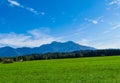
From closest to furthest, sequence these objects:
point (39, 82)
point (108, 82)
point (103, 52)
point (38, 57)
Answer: point (108, 82) → point (39, 82) → point (38, 57) → point (103, 52)

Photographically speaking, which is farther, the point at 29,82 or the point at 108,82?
the point at 29,82

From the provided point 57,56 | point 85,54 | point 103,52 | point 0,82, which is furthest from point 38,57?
point 0,82

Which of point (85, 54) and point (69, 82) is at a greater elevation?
point (85, 54)

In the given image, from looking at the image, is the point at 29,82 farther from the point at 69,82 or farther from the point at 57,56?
the point at 57,56

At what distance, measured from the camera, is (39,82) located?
27156mm

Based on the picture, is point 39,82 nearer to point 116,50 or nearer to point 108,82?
point 108,82

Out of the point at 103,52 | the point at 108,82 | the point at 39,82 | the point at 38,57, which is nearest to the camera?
the point at 108,82

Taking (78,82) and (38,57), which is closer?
(78,82)

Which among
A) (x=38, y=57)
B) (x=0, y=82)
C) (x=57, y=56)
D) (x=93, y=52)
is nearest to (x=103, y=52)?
(x=93, y=52)

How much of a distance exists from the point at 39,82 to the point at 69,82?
10.2 feet

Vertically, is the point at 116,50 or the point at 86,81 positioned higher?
the point at 116,50

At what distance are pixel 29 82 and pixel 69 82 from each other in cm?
418

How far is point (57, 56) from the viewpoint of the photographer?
17288 cm

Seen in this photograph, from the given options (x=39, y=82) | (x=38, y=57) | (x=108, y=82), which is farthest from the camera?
(x=38, y=57)
